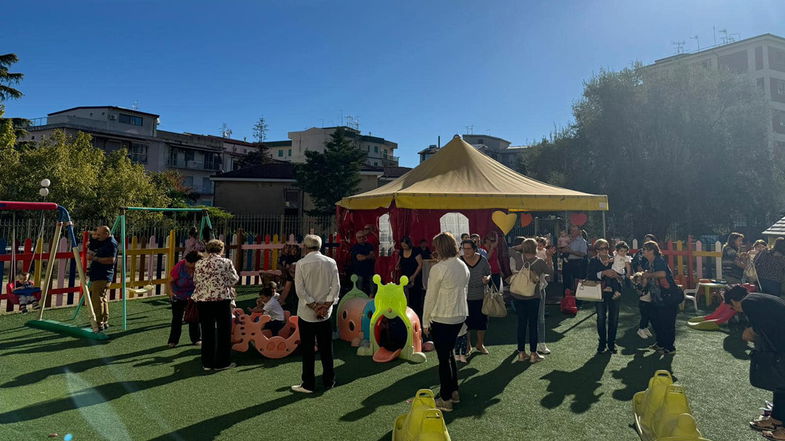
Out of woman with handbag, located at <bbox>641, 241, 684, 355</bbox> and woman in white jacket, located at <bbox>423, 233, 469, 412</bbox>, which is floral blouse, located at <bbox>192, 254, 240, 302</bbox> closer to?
woman in white jacket, located at <bbox>423, 233, 469, 412</bbox>

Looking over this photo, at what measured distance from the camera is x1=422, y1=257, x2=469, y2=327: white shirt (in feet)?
14.7

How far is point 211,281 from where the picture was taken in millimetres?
5637

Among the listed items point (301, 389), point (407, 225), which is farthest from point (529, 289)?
point (407, 225)

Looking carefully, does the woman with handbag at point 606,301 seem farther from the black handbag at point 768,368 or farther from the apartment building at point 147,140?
the apartment building at point 147,140

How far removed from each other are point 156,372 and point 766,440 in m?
6.39

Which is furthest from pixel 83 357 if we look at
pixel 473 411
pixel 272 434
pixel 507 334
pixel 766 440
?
pixel 766 440

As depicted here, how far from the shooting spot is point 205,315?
5688 millimetres

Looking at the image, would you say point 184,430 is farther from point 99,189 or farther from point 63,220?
point 99,189

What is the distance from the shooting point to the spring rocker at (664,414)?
301 centimetres

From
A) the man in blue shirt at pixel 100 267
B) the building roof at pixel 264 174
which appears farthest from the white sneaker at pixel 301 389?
the building roof at pixel 264 174

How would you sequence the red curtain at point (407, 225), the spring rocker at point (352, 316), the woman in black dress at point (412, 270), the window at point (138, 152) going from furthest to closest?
the window at point (138, 152) → the red curtain at point (407, 225) → the woman in black dress at point (412, 270) → the spring rocker at point (352, 316)

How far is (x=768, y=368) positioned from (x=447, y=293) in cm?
273

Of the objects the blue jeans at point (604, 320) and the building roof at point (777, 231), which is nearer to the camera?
the blue jeans at point (604, 320)

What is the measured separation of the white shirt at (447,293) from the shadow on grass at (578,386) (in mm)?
1413
